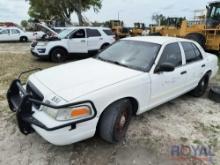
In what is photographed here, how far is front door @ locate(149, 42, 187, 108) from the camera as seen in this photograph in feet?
12.6

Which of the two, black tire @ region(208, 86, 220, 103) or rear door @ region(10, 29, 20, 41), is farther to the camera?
Answer: rear door @ region(10, 29, 20, 41)

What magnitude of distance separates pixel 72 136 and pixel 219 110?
3.47 m

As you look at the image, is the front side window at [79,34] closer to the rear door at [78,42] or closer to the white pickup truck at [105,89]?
the rear door at [78,42]

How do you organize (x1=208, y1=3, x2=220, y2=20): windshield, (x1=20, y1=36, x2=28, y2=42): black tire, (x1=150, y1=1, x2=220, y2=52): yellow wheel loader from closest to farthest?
(x1=150, y1=1, x2=220, y2=52): yellow wheel loader < (x1=208, y1=3, x2=220, y2=20): windshield < (x1=20, y1=36, x2=28, y2=42): black tire

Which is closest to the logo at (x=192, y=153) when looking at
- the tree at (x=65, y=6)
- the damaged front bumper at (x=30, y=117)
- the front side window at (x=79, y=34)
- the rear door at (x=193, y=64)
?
the damaged front bumper at (x=30, y=117)

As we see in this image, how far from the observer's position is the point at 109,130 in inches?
124

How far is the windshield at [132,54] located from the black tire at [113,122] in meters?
0.81

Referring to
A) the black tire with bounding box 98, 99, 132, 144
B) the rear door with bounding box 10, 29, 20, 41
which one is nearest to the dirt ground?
the black tire with bounding box 98, 99, 132, 144

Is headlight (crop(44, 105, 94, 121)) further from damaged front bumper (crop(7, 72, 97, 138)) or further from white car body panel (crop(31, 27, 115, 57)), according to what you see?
white car body panel (crop(31, 27, 115, 57))

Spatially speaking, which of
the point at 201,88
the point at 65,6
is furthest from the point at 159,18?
the point at 201,88

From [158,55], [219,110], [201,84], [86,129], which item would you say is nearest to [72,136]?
[86,129]

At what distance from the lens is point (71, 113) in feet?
9.15

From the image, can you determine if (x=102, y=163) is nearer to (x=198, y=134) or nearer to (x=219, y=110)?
(x=198, y=134)

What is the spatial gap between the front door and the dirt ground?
43 cm
